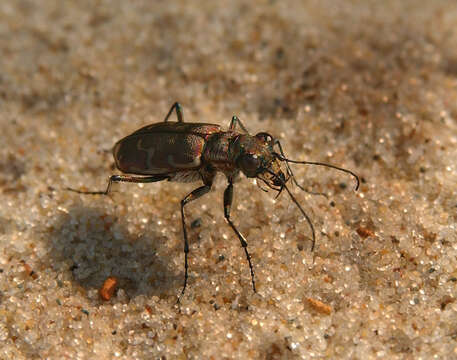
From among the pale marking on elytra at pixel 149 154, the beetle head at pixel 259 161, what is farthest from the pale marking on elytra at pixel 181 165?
the beetle head at pixel 259 161

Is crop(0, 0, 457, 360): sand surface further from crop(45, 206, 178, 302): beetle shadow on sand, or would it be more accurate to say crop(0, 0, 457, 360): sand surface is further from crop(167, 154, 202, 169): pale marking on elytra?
crop(167, 154, 202, 169): pale marking on elytra

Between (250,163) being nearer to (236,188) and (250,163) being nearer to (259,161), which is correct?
(259,161)

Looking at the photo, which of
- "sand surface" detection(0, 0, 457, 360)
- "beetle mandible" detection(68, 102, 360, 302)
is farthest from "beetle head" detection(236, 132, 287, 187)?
"sand surface" detection(0, 0, 457, 360)

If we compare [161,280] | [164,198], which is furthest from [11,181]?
[161,280]

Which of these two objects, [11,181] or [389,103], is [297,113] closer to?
[389,103]

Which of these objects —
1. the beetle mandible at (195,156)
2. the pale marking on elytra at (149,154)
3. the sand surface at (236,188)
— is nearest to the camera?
the sand surface at (236,188)

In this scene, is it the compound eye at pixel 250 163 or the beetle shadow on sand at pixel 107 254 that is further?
the beetle shadow on sand at pixel 107 254

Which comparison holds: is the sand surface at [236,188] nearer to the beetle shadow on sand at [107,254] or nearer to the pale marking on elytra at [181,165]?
the beetle shadow on sand at [107,254]
